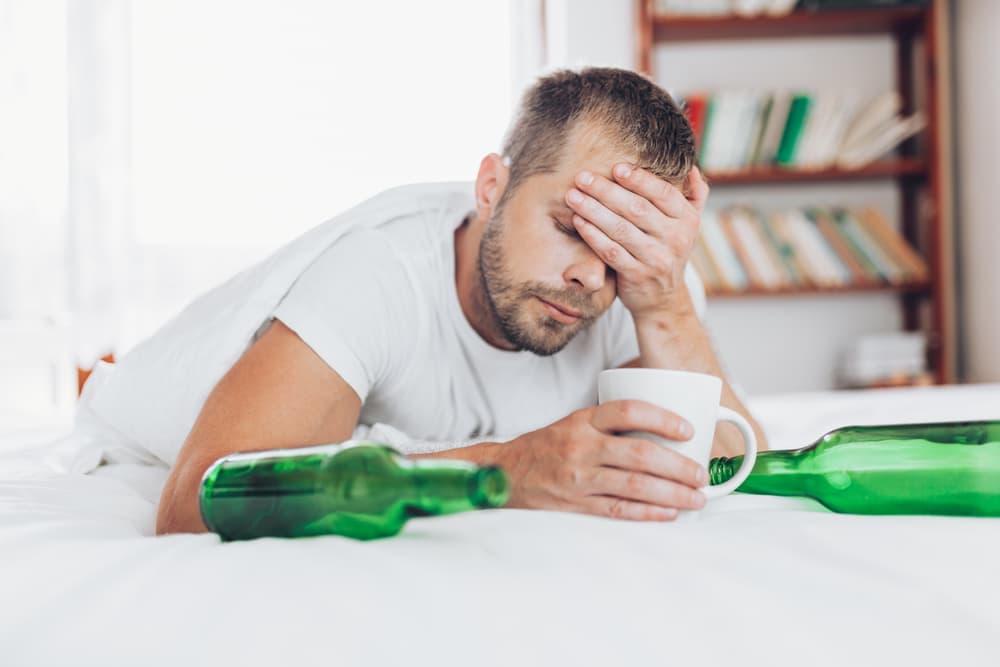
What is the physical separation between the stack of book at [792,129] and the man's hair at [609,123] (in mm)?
1636

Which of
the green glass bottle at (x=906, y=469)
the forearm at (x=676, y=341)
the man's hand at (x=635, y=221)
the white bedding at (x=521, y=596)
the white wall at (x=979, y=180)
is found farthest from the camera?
the white wall at (x=979, y=180)

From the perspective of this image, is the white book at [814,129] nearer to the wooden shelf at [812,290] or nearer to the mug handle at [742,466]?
the wooden shelf at [812,290]

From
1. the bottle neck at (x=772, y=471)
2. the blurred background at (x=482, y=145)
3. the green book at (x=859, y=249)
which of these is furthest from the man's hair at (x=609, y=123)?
the green book at (x=859, y=249)

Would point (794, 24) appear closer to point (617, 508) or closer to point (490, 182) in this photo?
point (490, 182)

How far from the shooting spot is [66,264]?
2.74 meters

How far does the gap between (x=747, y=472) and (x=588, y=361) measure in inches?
22.8

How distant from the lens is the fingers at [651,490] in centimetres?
64

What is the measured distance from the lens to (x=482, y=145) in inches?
115

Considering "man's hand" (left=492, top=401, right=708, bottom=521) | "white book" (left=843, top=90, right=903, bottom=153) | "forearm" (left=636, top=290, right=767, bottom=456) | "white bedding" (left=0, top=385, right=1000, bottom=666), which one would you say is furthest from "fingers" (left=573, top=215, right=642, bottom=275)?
"white book" (left=843, top=90, right=903, bottom=153)

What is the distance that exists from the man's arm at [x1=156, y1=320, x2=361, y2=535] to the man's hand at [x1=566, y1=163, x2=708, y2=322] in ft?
1.01

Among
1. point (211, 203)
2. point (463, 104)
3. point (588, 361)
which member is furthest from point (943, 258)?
point (211, 203)

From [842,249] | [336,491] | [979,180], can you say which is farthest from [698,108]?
[336,491]

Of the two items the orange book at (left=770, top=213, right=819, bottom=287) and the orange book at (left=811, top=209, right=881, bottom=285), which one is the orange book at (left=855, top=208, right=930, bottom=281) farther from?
the orange book at (left=770, top=213, right=819, bottom=287)

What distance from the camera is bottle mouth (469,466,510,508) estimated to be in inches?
19.8
